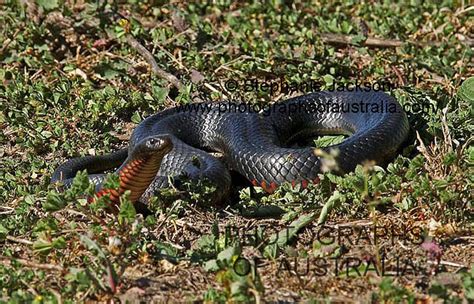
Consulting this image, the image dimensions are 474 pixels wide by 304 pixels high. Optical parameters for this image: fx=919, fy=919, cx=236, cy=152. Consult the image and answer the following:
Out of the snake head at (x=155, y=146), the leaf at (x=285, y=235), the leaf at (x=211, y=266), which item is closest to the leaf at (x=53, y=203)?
the snake head at (x=155, y=146)

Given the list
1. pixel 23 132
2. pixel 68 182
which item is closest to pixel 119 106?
pixel 23 132

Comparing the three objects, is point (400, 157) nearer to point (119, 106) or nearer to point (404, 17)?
point (119, 106)

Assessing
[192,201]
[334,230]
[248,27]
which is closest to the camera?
[334,230]

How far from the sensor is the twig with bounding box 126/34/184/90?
8.79 metres

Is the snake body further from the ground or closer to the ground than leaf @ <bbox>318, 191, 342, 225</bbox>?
closer to the ground

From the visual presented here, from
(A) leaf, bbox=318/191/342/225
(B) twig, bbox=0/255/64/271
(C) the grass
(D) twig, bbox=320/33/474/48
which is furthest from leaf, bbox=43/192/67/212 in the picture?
(D) twig, bbox=320/33/474/48

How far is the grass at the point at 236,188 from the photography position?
17.0 ft

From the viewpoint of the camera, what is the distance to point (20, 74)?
9062mm

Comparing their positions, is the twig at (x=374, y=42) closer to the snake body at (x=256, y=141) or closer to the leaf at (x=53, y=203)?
the snake body at (x=256, y=141)

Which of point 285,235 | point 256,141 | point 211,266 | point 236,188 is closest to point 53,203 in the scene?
point 211,266

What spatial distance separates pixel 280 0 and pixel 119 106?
2723 mm

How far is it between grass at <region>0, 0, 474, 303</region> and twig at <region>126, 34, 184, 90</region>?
0.28 ft

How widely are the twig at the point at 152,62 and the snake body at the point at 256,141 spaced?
52 cm

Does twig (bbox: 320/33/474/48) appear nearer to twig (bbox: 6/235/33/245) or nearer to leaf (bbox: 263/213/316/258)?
leaf (bbox: 263/213/316/258)
